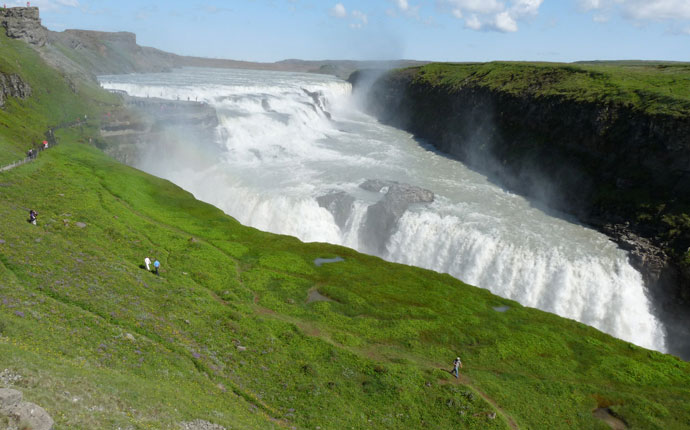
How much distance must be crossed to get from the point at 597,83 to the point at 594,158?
19.9 meters

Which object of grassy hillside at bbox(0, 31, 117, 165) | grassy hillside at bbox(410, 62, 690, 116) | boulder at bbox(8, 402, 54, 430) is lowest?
boulder at bbox(8, 402, 54, 430)

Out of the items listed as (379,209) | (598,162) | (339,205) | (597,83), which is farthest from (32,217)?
(597,83)

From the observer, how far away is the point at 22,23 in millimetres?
95312

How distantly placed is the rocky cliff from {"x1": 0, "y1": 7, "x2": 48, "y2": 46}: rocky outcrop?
9771cm

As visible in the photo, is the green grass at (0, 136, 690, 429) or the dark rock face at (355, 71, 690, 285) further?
the dark rock face at (355, 71, 690, 285)

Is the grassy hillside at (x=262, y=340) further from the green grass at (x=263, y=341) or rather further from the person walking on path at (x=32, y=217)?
the person walking on path at (x=32, y=217)

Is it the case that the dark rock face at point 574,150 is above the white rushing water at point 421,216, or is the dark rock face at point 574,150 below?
above

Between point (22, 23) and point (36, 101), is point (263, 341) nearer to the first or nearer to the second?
point (36, 101)

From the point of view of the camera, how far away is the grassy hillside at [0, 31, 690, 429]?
67.2 ft

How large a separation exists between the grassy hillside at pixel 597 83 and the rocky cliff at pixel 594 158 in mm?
735

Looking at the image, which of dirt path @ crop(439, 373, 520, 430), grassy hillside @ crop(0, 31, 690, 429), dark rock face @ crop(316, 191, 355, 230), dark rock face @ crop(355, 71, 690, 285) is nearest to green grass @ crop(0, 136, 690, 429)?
grassy hillside @ crop(0, 31, 690, 429)

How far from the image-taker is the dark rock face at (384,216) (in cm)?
6088

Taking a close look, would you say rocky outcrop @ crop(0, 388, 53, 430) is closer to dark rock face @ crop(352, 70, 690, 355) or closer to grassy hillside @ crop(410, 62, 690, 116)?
dark rock face @ crop(352, 70, 690, 355)

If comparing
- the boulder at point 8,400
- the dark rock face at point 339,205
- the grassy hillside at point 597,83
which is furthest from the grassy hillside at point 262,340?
the grassy hillside at point 597,83
